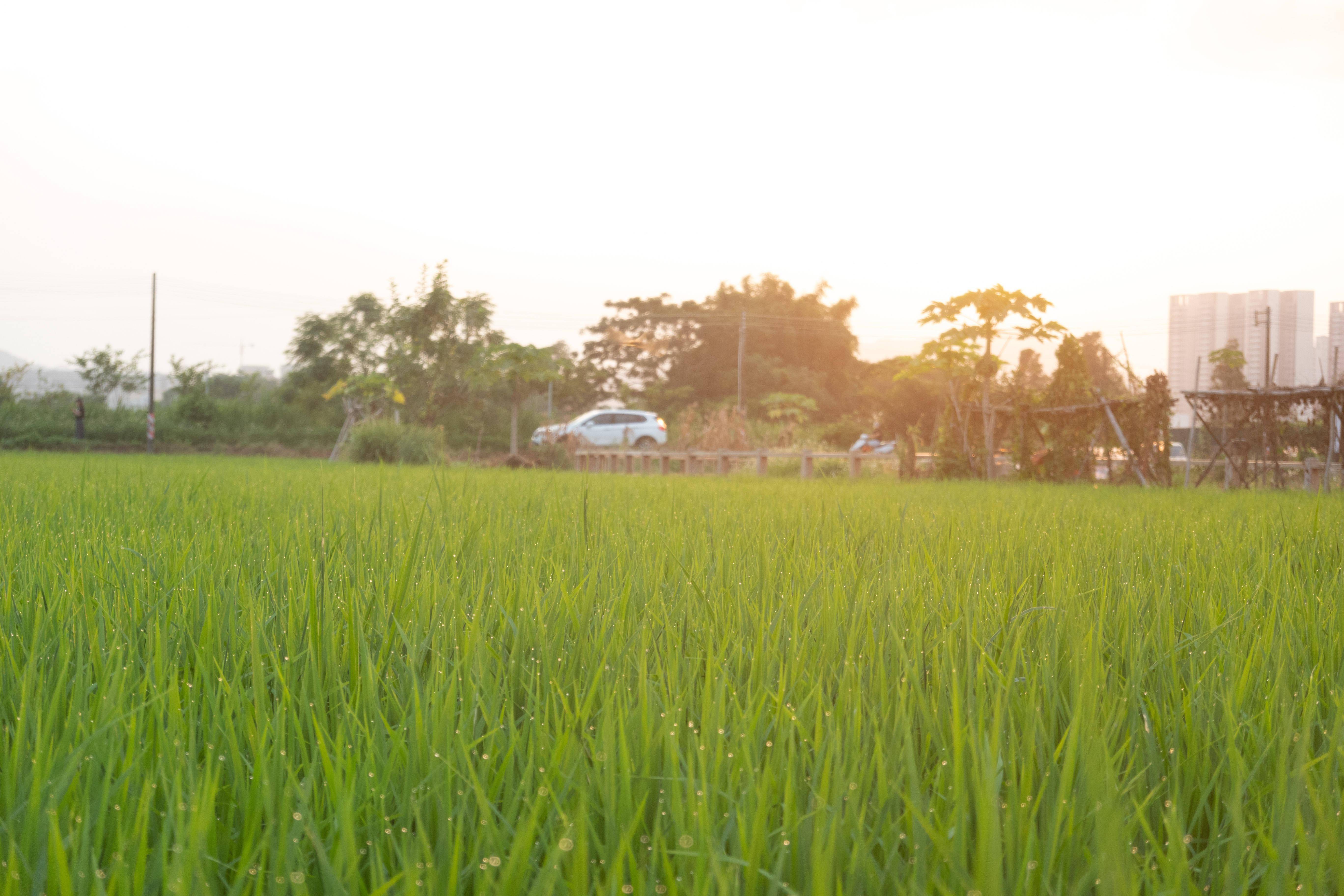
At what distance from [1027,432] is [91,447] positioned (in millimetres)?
25575

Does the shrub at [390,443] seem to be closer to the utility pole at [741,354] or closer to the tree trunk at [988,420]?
the tree trunk at [988,420]

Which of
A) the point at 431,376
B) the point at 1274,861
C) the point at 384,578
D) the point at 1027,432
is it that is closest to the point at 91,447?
the point at 431,376

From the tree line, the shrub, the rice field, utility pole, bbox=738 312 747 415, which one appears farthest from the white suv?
the rice field

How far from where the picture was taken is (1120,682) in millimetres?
1191

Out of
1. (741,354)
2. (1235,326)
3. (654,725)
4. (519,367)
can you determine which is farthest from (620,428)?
(1235,326)

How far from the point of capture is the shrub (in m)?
16.5

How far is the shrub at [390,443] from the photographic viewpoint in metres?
16.5

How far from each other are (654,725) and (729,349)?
47085 millimetres

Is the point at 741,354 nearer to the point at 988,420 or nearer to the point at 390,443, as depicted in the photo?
the point at 390,443

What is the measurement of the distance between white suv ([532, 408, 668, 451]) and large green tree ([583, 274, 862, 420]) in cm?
1552

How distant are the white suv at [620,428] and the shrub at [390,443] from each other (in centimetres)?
912

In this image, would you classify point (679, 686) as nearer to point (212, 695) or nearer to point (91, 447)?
point (212, 695)

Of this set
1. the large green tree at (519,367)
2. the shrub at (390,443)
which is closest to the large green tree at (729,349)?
the large green tree at (519,367)

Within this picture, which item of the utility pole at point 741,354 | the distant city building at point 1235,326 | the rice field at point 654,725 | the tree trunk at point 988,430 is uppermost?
the distant city building at point 1235,326
